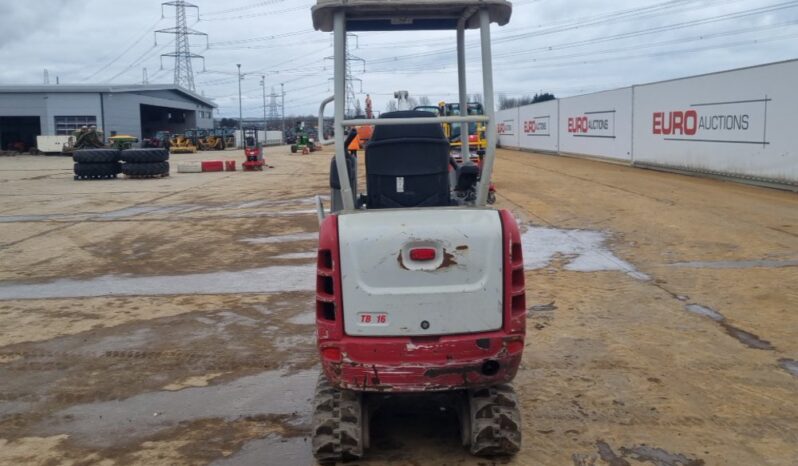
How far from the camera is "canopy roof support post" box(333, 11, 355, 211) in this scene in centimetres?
465

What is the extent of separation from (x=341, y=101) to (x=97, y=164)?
91.9ft

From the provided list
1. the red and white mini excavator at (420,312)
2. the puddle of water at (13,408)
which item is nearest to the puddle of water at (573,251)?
the red and white mini excavator at (420,312)

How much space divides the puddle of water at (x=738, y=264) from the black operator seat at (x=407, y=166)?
20.0 feet

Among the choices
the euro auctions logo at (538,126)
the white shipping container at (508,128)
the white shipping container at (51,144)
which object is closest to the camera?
the euro auctions logo at (538,126)

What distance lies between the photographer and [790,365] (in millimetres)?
6059

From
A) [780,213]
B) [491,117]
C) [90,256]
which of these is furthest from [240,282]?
[780,213]

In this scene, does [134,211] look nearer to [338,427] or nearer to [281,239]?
[281,239]

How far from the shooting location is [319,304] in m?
4.30

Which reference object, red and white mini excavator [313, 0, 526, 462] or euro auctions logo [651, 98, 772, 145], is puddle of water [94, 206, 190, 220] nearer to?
red and white mini excavator [313, 0, 526, 462]

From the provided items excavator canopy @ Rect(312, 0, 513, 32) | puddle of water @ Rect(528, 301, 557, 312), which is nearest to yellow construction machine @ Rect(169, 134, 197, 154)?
puddle of water @ Rect(528, 301, 557, 312)

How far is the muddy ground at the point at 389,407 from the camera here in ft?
15.9

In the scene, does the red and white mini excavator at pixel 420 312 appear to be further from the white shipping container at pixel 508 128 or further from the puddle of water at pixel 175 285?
the white shipping container at pixel 508 128

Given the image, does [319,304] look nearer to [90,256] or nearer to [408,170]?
[408,170]

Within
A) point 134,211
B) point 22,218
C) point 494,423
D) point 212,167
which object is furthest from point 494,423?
point 212,167
